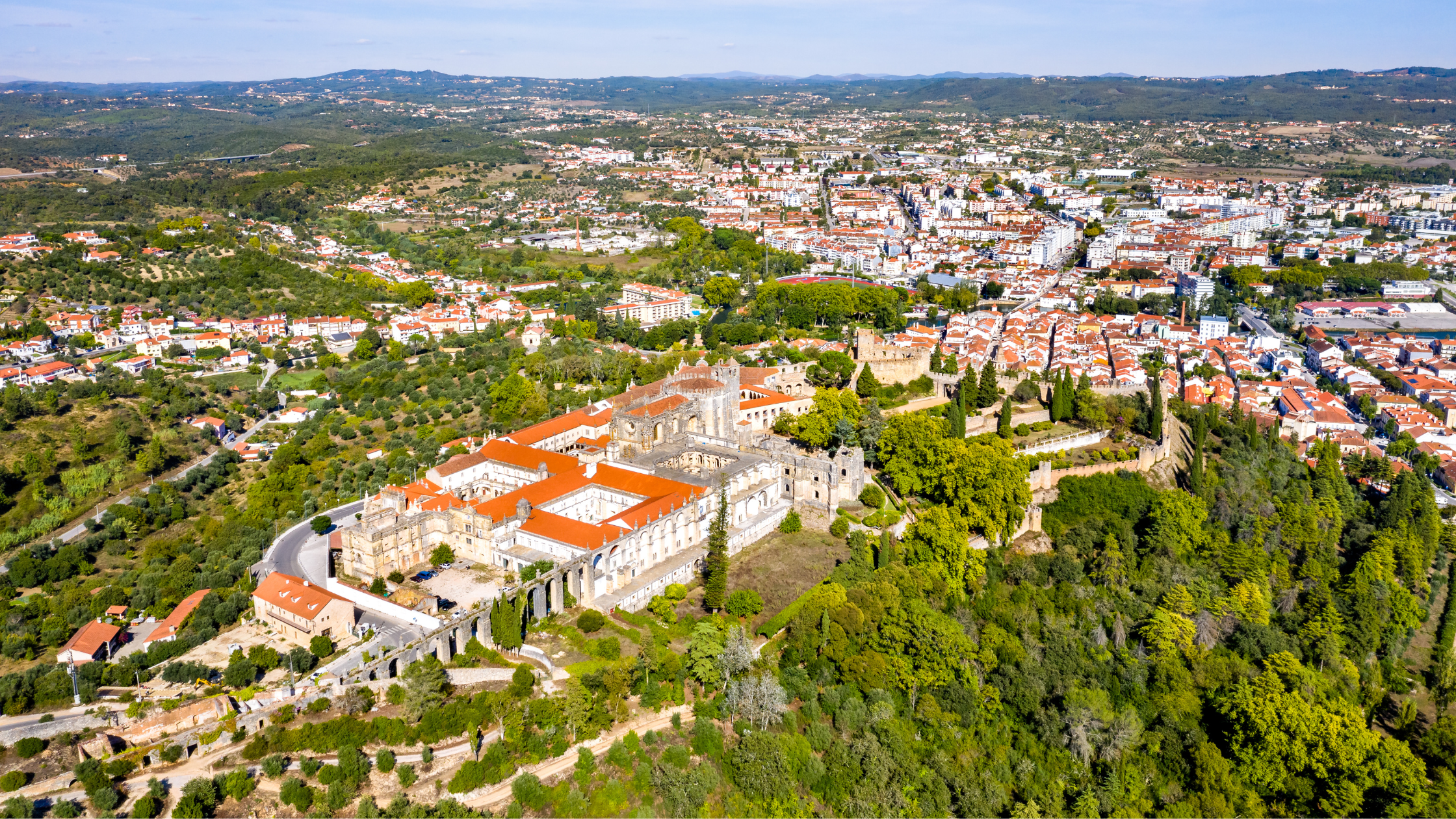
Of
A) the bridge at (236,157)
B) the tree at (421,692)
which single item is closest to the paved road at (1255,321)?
the tree at (421,692)

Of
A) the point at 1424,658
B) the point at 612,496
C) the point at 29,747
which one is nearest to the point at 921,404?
the point at 612,496

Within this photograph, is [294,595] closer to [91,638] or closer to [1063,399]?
[91,638]

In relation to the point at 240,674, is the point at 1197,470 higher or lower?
higher

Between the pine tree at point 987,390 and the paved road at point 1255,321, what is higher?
the pine tree at point 987,390

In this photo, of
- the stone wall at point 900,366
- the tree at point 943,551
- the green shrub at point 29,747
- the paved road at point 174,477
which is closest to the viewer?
the green shrub at point 29,747

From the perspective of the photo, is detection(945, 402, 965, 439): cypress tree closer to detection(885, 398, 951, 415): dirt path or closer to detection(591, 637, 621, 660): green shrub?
detection(885, 398, 951, 415): dirt path

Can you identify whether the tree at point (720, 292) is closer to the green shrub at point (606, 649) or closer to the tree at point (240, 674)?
the green shrub at point (606, 649)

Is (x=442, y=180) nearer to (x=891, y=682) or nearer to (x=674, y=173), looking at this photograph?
(x=674, y=173)

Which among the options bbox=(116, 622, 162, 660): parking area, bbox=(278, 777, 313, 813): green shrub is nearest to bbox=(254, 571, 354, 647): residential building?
bbox=(116, 622, 162, 660): parking area
